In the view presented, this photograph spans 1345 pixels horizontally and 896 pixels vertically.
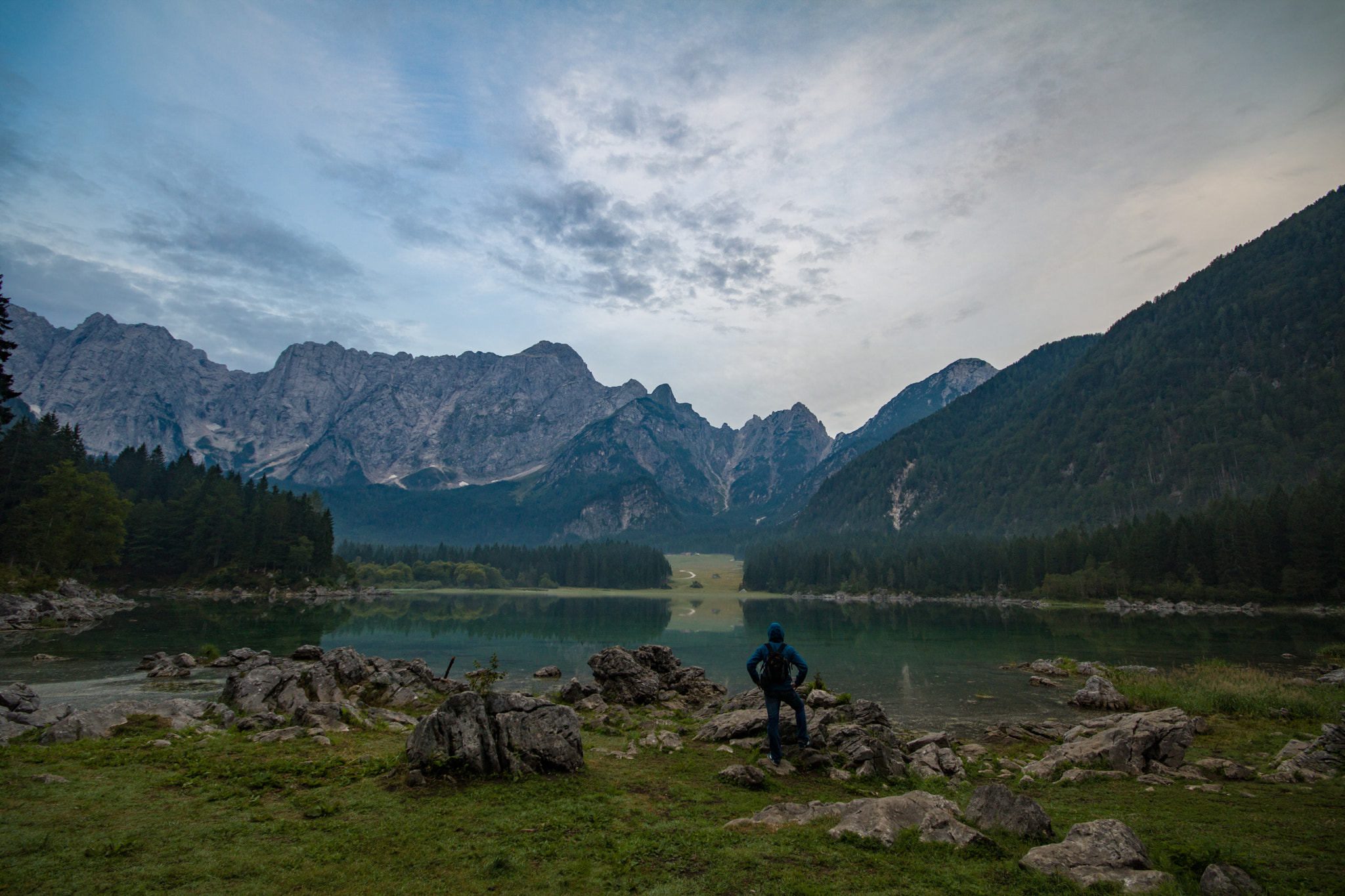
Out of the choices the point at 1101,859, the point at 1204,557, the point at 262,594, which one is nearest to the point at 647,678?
the point at 1101,859

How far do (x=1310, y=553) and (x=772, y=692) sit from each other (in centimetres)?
13118

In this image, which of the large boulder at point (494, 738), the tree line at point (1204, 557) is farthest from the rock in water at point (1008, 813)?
the tree line at point (1204, 557)

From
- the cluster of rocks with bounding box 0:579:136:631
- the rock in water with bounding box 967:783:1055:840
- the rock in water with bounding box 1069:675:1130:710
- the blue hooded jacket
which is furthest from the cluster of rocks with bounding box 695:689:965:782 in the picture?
the cluster of rocks with bounding box 0:579:136:631

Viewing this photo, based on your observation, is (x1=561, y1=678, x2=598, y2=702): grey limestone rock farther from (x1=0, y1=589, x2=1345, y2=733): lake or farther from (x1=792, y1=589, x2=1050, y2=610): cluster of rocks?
(x1=792, y1=589, x2=1050, y2=610): cluster of rocks

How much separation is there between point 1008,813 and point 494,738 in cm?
1293

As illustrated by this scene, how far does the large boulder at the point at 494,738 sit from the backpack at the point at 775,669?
6.02 metres

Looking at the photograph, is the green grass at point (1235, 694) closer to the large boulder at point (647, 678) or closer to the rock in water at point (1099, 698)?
the rock in water at point (1099, 698)

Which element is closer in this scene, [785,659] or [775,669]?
[785,659]

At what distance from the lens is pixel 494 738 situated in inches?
676

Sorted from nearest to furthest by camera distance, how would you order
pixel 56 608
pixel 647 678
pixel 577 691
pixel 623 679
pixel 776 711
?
1. pixel 776 711
2. pixel 577 691
3. pixel 623 679
4. pixel 647 678
5. pixel 56 608

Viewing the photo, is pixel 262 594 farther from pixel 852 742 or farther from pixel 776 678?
pixel 776 678

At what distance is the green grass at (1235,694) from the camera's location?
99.7ft

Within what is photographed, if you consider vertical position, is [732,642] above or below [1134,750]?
below

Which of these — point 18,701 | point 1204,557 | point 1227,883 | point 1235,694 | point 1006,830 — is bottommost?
point 1235,694
